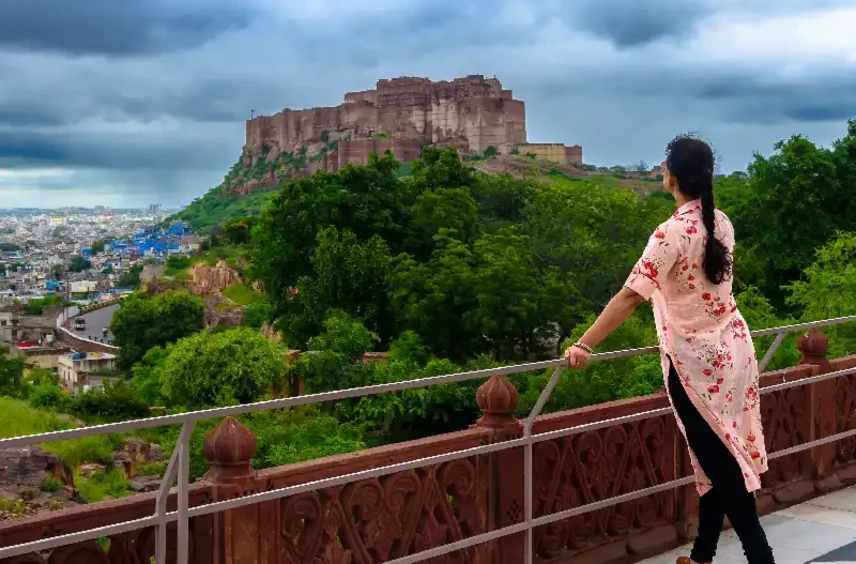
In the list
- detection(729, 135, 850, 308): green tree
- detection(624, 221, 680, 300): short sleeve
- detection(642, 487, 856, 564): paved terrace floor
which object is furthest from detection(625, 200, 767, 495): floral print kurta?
detection(729, 135, 850, 308): green tree

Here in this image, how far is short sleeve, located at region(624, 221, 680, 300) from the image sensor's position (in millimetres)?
3186

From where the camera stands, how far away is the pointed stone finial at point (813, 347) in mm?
5335

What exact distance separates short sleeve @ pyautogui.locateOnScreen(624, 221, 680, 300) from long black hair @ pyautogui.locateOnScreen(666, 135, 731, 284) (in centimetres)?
12

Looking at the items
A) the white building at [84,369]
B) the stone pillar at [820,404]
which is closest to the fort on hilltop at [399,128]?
the white building at [84,369]

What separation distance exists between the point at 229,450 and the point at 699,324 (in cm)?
155

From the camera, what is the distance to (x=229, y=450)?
2961 millimetres

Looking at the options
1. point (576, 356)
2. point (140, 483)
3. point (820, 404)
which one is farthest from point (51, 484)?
point (576, 356)

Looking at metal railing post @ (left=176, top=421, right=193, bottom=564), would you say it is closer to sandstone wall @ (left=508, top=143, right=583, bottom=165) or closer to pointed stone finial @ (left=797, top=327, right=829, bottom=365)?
pointed stone finial @ (left=797, top=327, right=829, bottom=365)

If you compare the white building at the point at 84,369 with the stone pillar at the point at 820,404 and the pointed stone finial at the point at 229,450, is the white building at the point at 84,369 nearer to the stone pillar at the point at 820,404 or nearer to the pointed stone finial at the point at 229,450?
the stone pillar at the point at 820,404

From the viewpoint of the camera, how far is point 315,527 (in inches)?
128

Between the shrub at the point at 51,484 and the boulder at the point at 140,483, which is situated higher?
the shrub at the point at 51,484

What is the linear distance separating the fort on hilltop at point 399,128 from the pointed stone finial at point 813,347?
342 feet

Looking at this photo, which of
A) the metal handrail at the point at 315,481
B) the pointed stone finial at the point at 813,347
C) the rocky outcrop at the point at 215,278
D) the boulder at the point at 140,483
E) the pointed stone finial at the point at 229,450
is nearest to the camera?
the metal handrail at the point at 315,481

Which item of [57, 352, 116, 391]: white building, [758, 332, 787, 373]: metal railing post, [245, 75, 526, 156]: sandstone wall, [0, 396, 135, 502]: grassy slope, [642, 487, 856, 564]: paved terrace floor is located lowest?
[57, 352, 116, 391]: white building
